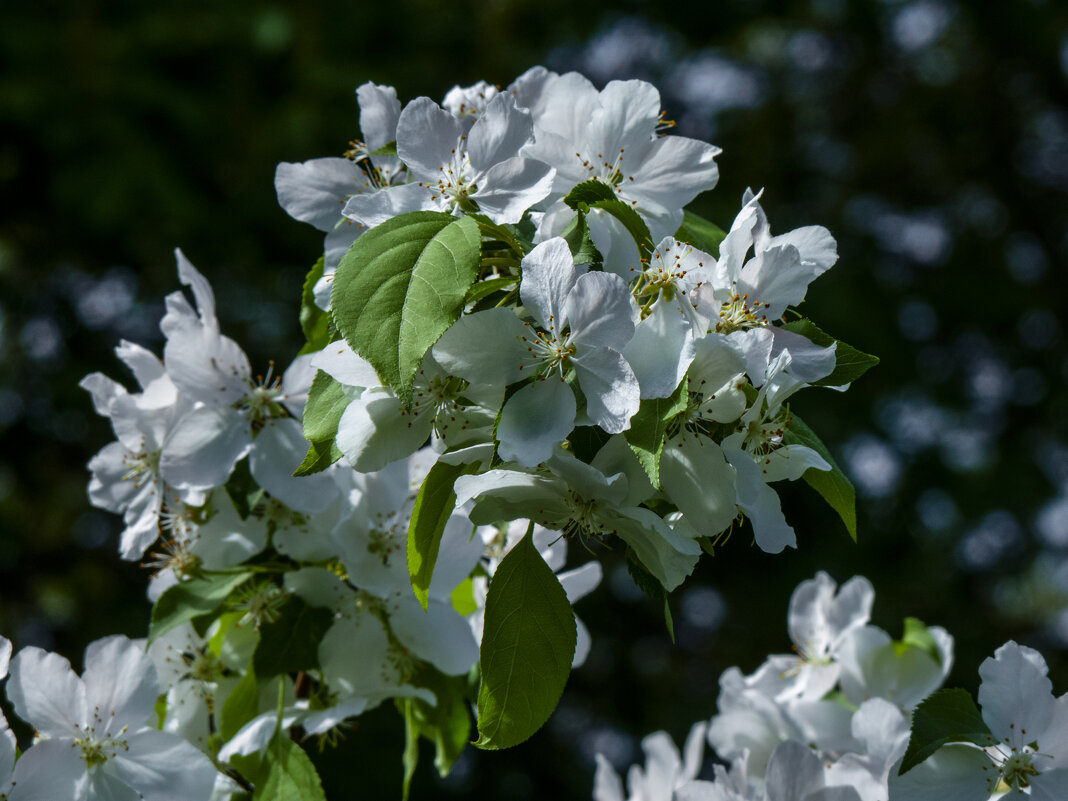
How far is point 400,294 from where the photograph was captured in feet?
2.36

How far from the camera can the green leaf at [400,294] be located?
0.70 meters

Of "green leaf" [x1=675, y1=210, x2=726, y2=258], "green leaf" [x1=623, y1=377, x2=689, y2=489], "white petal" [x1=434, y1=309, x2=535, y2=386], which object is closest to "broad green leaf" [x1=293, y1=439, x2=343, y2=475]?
"white petal" [x1=434, y1=309, x2=535, y2=386]

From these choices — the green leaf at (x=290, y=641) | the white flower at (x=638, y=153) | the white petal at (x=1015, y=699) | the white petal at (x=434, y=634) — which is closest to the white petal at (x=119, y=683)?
the green leaf at (x=290, y=641)

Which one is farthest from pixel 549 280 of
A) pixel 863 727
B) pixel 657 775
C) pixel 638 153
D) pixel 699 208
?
pixel 699 208

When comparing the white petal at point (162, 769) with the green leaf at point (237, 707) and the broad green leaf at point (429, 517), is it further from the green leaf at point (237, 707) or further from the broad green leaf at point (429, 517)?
the broad green leaf at point (429, 517)

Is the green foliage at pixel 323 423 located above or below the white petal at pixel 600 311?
below

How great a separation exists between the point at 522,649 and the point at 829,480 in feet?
0.89

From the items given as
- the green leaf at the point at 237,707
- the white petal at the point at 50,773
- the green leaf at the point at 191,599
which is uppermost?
the white petal at the point at 50,773

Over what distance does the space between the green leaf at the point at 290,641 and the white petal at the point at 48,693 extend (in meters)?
0.17

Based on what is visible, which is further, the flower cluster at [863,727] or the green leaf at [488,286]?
the flower cluster at [863,727]

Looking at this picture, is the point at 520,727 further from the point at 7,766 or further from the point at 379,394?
the point at 7,766

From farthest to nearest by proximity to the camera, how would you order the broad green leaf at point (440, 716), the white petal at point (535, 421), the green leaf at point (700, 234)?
the broad green leaf at point (440, 716)
the green leaf at point (700, 234)
the white petal at point (535, 421)

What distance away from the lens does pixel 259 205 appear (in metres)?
4.51

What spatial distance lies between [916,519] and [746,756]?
4.32 meters
